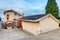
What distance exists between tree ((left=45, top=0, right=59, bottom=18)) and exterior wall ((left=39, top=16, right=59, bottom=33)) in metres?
8.90

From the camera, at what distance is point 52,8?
29.5m

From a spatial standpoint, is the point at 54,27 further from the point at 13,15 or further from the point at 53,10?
the point at 13,15

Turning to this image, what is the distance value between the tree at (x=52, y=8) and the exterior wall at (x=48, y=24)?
8897 mm

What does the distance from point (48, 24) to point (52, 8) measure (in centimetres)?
1094

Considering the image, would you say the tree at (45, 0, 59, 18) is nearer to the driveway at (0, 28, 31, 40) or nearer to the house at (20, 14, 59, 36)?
the house at (20, 14, 59, 36)

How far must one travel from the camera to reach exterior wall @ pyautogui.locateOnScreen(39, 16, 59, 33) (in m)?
18.4

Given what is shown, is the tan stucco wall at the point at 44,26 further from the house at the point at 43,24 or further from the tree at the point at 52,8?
the tree at the point at 52,8

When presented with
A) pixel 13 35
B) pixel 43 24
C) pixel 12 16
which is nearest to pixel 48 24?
pixel 43 24

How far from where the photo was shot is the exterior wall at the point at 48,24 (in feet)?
60.4

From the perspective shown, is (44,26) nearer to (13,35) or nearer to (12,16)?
(13,35)

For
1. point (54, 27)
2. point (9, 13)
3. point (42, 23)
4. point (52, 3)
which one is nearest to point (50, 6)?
point (52, 3)

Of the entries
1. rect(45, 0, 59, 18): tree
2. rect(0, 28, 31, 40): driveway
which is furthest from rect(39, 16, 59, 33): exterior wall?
rect(45, 0, 59, 18): tree

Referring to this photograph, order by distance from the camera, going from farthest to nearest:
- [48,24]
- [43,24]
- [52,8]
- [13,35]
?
1. [52,8]
2. [13,35]
3. [48,24]
4. [43,24]

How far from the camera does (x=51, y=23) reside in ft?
64.8
